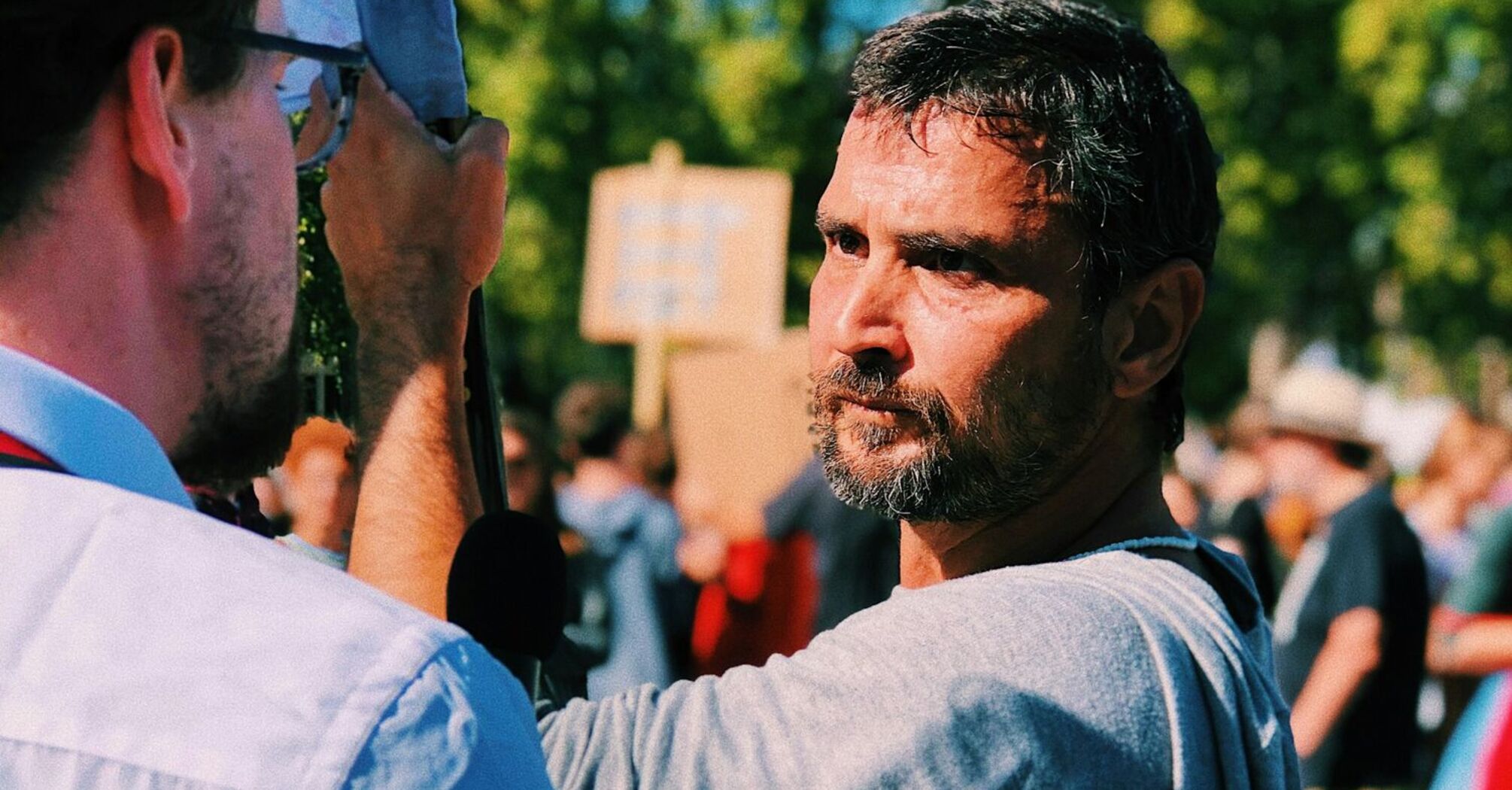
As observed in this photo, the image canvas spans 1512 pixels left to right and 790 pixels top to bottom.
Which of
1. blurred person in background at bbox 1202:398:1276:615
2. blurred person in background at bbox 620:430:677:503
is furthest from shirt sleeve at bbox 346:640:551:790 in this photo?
blurred person in background at bbox 620:430:677:503

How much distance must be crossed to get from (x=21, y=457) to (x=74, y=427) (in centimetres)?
3

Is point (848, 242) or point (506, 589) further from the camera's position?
point (848, 242)

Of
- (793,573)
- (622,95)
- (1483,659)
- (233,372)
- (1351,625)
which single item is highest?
(233,372)

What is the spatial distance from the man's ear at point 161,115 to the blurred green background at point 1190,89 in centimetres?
1432

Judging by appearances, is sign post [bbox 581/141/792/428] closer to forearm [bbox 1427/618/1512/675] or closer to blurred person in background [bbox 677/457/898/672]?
blurred person in background [bbox 677/457/898/672]

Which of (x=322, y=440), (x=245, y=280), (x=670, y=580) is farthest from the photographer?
(x=670, y=580)

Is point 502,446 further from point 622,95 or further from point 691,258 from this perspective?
point 622,95

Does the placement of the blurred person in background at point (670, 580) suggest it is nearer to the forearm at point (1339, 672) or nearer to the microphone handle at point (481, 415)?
the forearm at point (1339, 672)

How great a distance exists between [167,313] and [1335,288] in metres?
26.0

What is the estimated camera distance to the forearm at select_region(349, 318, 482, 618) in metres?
1.49

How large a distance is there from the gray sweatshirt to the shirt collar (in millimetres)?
536

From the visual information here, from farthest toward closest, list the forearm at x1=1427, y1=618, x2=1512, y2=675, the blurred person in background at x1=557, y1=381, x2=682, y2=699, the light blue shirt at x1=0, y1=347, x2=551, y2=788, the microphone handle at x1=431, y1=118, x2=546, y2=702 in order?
1. the blurred person in background at x1=557, y1=381, x2=682, y2=699
2. the forearm at x1=1427, y1=618, x2=1512, y2=675
3. the microphone handle at x1=431, y1=118, x2=546, y2=702
4. the light blue shirt at x1=0, y1=347, x2=551, y2=788

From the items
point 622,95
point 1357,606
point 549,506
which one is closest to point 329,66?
point 549,506

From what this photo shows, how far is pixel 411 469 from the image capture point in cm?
152
